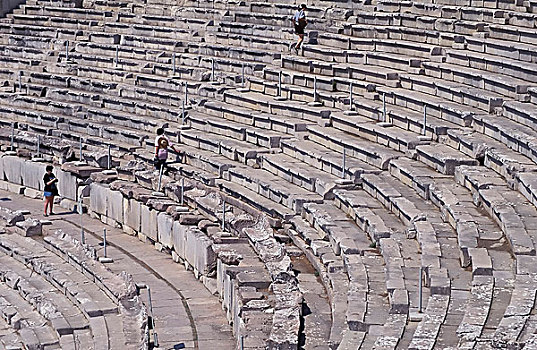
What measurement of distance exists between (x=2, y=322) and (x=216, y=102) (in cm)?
1029

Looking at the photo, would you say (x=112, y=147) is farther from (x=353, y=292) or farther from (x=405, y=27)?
(x=353, y=292)

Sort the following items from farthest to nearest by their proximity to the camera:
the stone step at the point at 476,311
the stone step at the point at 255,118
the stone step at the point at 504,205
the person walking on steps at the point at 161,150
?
the stone step at the point at 255,118, the person walking on steps at the point at 161,150, the stone step at the point at 504,205, the stone step at the point at 476,311

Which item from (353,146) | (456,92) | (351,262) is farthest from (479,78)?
(351,262)

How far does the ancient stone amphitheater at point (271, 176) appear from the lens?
18.2m

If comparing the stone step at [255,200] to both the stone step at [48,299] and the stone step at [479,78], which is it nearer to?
the stone step at [48,299]

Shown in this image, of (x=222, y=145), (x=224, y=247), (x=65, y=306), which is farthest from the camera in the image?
(x=222, y=145)

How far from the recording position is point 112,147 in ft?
96.4

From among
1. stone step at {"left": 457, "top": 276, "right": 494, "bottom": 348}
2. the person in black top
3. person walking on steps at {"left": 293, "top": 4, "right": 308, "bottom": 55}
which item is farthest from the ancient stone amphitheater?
the person in black top

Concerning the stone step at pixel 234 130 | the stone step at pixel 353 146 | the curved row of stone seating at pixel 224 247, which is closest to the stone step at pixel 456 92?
the stone step at pixel 353 146

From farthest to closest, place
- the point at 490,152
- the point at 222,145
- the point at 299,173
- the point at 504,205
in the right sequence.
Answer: the point at 222,145
the point at 299,173
the point at 490,152
the point at 504,205

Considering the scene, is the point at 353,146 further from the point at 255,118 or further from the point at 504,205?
the point at 504,205

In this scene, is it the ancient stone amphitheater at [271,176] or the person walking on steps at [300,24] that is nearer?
the ancient stone amphitheater at [271,176]

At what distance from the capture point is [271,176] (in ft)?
83.3

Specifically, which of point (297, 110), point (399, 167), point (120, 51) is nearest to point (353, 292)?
point (399, 167)
